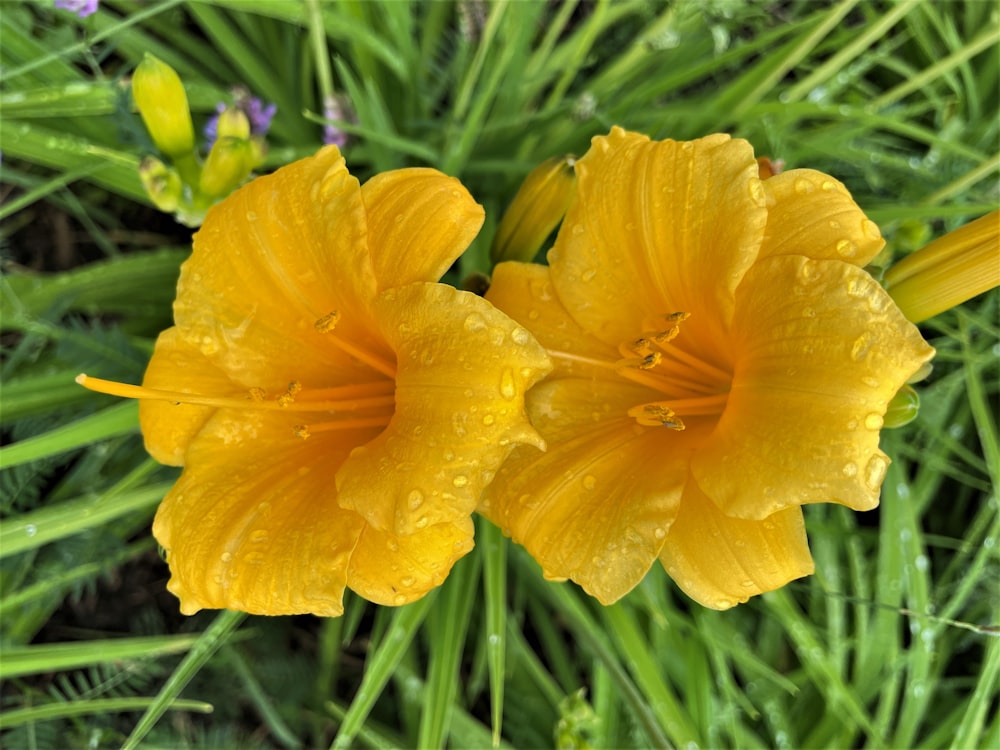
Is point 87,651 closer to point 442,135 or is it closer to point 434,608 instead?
point 434,608

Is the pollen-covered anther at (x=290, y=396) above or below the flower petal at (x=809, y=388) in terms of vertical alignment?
below

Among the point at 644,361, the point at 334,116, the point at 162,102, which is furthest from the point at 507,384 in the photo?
the point at 334,116

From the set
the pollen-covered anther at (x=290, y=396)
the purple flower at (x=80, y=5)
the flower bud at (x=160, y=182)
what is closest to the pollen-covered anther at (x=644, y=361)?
the pollen-covered anther at (x=290, y=396)

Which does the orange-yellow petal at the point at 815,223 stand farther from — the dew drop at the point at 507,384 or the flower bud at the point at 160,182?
the flower bud at the point at 160,182

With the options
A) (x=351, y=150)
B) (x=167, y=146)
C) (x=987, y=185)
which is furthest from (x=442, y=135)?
(x=987, y=185)

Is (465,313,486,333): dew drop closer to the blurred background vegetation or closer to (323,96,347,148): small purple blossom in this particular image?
the blurred background vegetation

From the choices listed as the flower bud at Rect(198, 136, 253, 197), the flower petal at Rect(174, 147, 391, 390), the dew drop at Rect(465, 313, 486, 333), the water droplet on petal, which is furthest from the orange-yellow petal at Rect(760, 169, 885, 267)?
the flower bud at Rect(198, 136, 253, 197)

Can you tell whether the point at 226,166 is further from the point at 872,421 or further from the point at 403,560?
the point at 872,421

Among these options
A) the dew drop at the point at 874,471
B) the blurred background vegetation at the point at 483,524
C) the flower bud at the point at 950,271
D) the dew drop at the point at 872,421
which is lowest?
the blurred background vegetation at the point at 483,524
